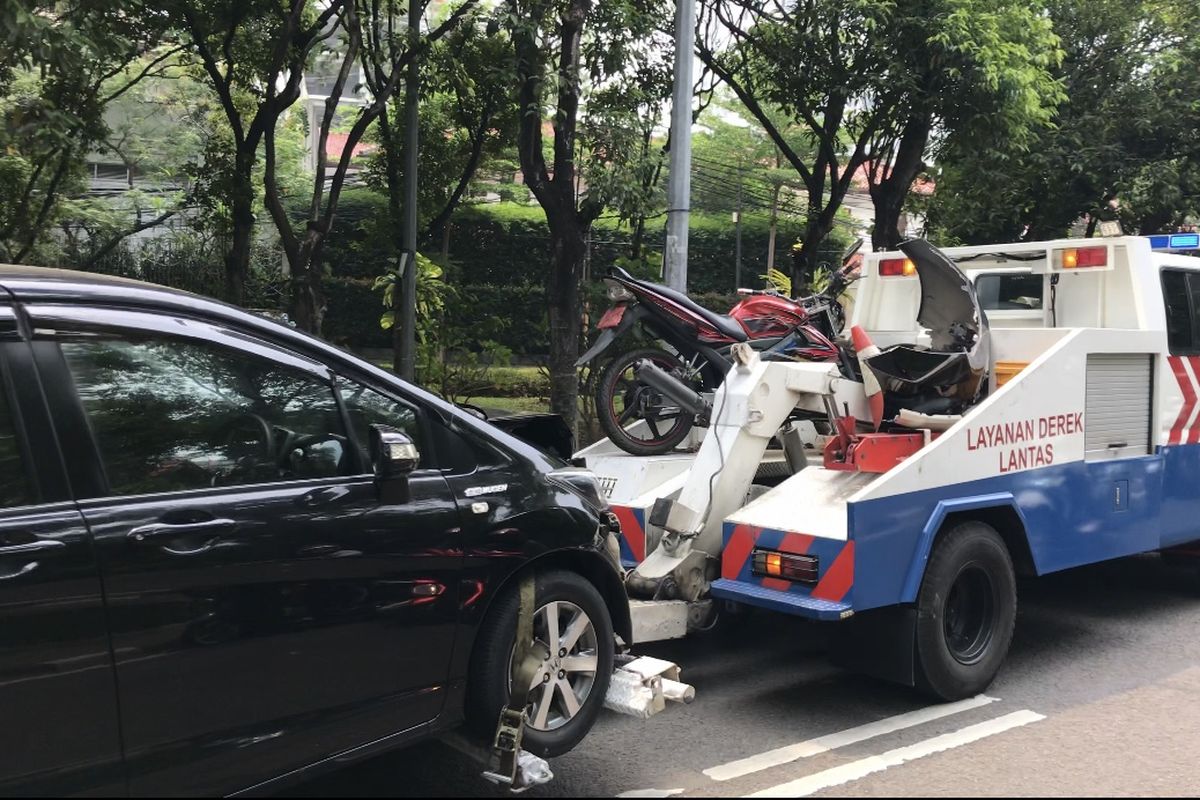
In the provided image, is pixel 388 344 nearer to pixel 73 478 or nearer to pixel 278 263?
pixel 278 263

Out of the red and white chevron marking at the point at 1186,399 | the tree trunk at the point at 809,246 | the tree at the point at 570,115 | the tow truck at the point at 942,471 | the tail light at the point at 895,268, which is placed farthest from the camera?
the tree trunk at the point at 809,246

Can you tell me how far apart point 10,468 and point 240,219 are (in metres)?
10.6

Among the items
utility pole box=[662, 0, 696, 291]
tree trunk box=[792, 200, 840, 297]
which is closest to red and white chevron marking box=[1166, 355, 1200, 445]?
utility pole box=[662, 0, 696, 291]

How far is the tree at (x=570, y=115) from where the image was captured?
906 cm

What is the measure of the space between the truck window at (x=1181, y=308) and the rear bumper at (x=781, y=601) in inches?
123

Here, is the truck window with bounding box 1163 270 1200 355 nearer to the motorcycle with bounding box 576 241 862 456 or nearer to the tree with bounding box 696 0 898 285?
the motorcycle with bounding box 576 241 862 456

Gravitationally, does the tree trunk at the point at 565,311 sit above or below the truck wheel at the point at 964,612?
above

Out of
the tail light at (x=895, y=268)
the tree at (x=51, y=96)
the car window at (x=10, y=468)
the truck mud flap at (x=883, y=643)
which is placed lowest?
the truck mud flap at (x=883, y=643)

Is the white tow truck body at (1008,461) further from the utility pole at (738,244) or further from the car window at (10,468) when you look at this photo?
the utility pole at (738,244)

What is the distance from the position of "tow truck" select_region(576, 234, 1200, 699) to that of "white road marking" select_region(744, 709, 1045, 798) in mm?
254

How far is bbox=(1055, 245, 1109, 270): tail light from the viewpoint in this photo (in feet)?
19.6

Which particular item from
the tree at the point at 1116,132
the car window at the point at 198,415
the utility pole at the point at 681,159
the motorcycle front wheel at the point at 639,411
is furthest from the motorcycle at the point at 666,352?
the tree at the point at 1116,132

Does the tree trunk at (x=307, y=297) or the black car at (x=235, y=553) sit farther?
the tree trunk at (x=307, y=297)

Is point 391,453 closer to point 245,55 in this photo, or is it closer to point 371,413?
point 371,413
